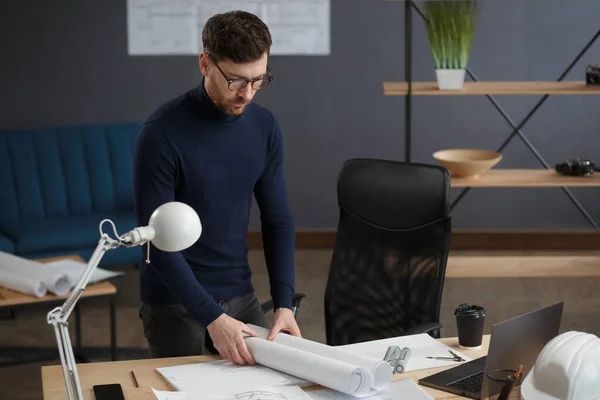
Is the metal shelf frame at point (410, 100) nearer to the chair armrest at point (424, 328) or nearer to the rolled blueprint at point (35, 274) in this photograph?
the chair armrest at point (424, 328)

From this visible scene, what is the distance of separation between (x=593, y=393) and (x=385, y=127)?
4.69 m

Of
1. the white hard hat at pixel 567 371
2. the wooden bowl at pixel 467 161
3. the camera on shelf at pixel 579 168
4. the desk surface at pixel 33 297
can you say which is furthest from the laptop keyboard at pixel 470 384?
the camera on shelf at pixel 579 168

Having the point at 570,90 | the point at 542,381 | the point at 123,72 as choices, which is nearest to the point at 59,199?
the point at 123,72

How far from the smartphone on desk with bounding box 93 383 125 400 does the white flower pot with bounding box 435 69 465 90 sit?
9.82 feet

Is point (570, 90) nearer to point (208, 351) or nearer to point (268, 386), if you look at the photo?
point (208, 351)

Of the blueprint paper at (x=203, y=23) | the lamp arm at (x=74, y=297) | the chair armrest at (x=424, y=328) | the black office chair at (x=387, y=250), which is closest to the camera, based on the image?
the lamp arm at (x=74, y=297)

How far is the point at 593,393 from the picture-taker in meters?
1.83

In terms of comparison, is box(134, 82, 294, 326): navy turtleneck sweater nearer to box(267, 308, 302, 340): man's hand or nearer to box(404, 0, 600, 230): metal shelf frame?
box(267, 308, 302, 340): man's hand

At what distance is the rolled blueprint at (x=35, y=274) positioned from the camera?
12.5 feet

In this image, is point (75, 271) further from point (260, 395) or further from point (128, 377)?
point (260, 395)

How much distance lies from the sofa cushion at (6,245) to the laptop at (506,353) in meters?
3.52

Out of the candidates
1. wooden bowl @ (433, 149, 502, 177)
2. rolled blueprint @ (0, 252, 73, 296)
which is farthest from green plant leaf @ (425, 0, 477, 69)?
rolled blueprint @ (0, 252, 73, 296)

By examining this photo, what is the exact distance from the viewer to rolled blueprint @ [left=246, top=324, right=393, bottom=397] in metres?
2.15

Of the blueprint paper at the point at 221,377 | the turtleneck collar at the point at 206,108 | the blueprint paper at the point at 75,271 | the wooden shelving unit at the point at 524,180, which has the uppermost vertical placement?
the turtleneck collar at the point at 206,108
